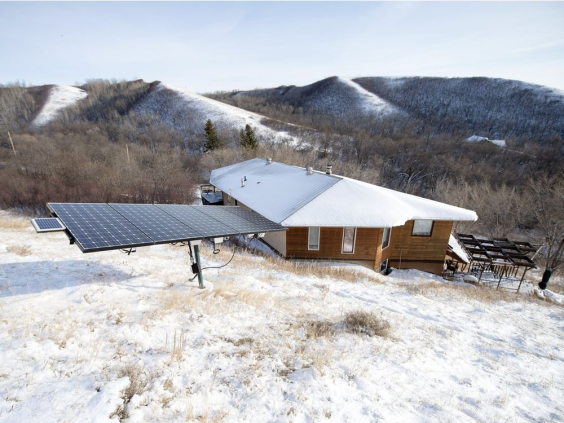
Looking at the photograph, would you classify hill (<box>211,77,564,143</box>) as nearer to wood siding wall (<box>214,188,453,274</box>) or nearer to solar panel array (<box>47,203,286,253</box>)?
wood siding wall (<box>214,188,453,274</box>)

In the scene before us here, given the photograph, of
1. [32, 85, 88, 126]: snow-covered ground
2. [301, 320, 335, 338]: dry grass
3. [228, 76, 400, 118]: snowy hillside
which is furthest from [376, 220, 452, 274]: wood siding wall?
[32, 85, 88, 126]: snow-covered ground

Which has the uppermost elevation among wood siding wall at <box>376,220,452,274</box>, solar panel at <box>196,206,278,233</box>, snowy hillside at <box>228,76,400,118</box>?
snowy hillside at <box>228,76,400,118</box>

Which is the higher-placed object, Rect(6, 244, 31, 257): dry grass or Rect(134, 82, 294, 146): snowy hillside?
Rect(134, 82, 294, 146): snowy hillside

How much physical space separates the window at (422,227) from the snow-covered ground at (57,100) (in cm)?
10021

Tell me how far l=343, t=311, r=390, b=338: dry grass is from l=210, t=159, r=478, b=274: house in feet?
23.7

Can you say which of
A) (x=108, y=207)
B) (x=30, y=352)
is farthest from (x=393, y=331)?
(x=108, y=207)

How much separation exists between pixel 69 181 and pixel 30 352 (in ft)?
109

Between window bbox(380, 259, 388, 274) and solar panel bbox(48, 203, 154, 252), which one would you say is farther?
window bbox(380, 259, 388, 274)

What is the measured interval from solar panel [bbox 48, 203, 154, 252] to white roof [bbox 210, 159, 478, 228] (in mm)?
7784

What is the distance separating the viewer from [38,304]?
495cm

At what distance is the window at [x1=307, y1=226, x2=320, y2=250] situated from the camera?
46.3 feet

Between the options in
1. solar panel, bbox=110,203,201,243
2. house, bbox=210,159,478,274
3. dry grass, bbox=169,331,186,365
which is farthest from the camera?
house, bbox=210,159,478,274

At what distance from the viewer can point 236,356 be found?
4262mm

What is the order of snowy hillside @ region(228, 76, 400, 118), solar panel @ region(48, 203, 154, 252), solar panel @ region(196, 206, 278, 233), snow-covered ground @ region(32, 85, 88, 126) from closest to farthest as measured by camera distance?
solar panel @ region(48, 203, 154, 252) → solar panel @ region(196, 206, 278, 233) → snow-covered ground @ region(32, 85, 88, 126) → snowy hillside @ region(228, 76, 400, 118)
